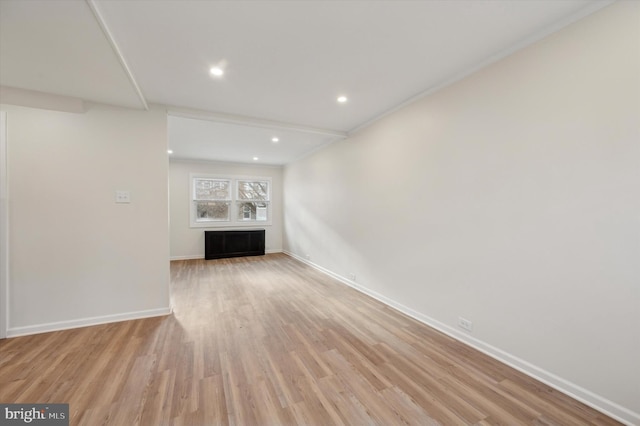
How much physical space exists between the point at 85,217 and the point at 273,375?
2636 mm

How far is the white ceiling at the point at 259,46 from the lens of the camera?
1583 mm

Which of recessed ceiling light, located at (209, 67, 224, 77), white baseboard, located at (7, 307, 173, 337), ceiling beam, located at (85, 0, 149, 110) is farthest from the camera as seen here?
white baseboard, located at (7, 307, 173, 337)

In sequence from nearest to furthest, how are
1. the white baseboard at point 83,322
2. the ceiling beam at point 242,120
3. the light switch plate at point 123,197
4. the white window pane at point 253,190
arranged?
1. the white baseboard at point 83,322
2. the light switch plate at point 123,197
3. the ceiling beam at point 242,120
4. the white window pane at point 253,190

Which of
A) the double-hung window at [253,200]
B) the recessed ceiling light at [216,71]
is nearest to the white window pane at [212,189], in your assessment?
the double-hung window at [253,200]

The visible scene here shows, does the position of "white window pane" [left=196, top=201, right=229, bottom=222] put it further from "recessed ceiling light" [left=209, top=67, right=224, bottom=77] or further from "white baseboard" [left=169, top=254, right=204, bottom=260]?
"recessed ceiling light" [left=209, top=67, right=224, bottom=77]

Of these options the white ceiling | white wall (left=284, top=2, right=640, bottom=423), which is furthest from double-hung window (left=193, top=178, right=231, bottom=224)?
white wall (left=284, top=2, right=640, bottom=423)

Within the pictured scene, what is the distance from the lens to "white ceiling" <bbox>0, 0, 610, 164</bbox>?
5.19 ft

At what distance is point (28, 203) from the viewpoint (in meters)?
2.55

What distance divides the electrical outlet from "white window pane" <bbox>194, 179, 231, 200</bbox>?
6.07 metres

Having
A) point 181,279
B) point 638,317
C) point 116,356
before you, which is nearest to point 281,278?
point 181,279

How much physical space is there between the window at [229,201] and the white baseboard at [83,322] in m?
3.82

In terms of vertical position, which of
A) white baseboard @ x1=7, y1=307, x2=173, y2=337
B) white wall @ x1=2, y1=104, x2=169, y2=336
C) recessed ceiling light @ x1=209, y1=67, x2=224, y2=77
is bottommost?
white baseboard @ x1=7, y1=307, x2=173, y2=337

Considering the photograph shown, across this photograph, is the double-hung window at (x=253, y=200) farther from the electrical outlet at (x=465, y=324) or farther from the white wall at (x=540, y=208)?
the electrical outlet at (x=465, y=324)

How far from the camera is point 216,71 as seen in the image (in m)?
2.30
